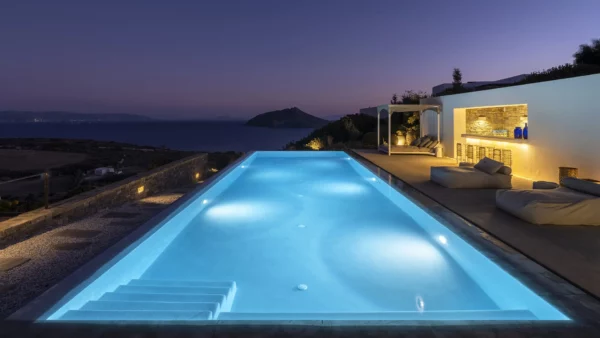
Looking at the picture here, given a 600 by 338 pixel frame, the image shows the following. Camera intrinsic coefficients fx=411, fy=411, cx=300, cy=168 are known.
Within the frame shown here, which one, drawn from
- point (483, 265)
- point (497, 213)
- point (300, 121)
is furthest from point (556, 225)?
point (300, 121)

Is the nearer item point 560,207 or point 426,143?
point 560,207

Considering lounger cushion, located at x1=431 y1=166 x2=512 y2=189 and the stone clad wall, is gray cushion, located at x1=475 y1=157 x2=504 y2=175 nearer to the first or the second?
lounger cushion, located at x1=431 y1=166 x2=512 y2=189

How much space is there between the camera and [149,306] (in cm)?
270

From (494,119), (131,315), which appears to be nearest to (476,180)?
(494,119)

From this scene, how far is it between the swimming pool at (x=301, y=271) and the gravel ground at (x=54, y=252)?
495 mm

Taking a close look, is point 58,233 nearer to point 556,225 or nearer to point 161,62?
point 556,225

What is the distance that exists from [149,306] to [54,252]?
1.93 metres

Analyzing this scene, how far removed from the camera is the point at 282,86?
1102 inches

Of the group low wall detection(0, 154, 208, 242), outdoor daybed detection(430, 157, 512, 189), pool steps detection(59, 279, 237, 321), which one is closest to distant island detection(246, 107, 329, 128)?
low wall detection(0, 154, 208, 242)

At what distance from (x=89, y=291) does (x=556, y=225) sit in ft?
14.4

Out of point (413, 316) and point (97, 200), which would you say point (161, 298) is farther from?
point (97, 200)

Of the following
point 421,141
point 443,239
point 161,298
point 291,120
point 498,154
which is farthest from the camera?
point 291,120

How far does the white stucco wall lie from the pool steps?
583 centimetres

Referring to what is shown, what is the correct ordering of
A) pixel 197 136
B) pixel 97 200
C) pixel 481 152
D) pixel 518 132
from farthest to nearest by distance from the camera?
1. pixel 197 136
2. pixel 481 152
3. pixel 518 132
4. pixel 97 200
